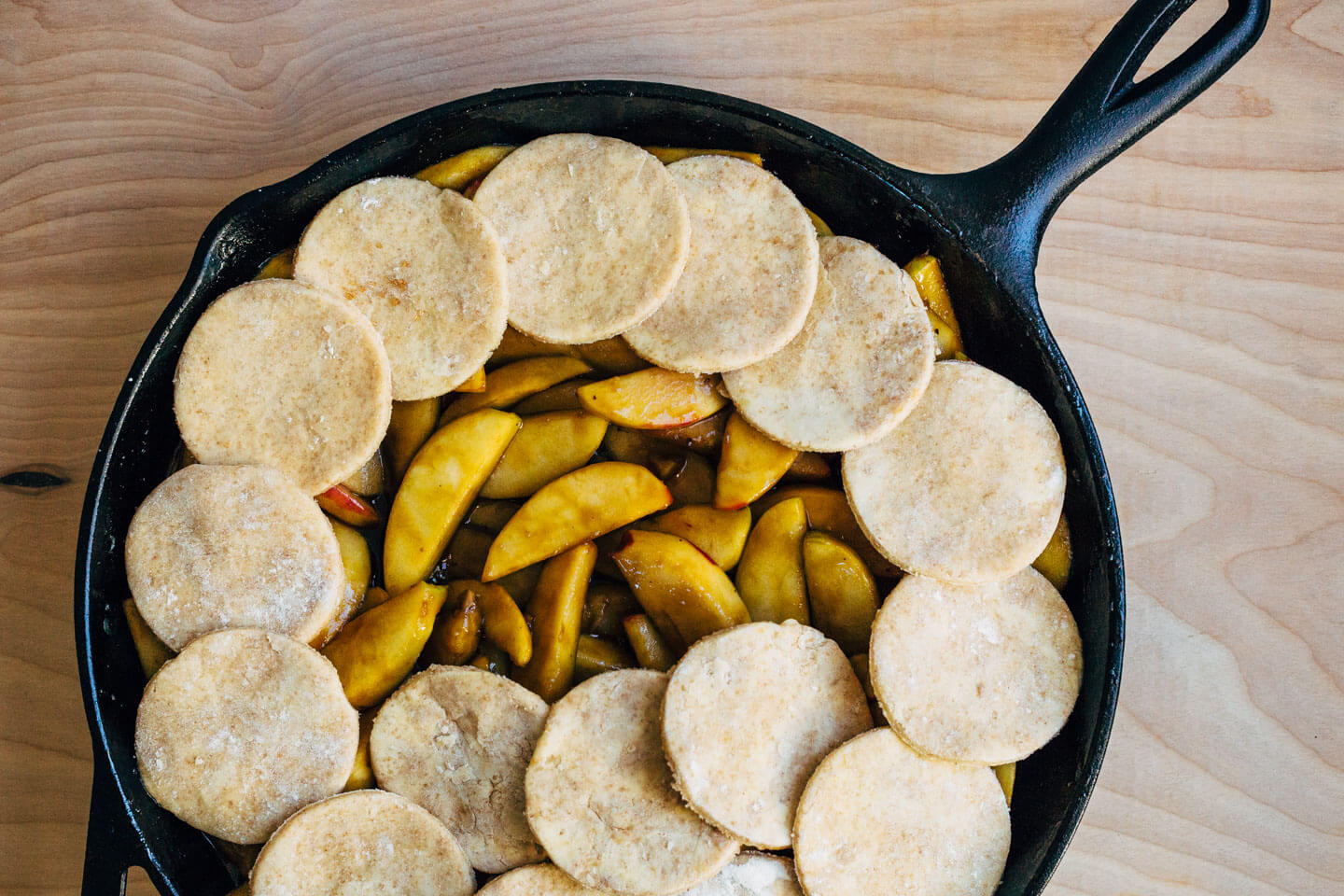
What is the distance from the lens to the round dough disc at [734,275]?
137 centimetres

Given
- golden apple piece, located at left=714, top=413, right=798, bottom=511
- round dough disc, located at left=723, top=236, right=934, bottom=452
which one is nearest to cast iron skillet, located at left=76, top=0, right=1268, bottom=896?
round dough disc, located at left=723, top=236, right=934, bottom=452

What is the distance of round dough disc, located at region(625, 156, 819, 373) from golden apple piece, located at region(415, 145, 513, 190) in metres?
0.28

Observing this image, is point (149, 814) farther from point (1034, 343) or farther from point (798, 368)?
point (1034, 343)

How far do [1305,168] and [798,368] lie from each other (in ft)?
3.38

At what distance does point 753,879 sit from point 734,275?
0.86 metres

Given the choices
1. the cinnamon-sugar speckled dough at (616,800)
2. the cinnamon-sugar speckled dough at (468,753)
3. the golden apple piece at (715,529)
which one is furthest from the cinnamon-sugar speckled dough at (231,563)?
the golden apple piece at (715,529)

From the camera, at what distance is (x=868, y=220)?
58.7 inches

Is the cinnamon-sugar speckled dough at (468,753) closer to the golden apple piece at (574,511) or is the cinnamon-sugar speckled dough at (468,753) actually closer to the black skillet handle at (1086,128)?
the golden apple piece at (574,511)

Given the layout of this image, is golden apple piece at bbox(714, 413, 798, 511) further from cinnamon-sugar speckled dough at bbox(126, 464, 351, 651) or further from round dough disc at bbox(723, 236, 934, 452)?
cinnamon-sugar speckled dough at bbox(126, 464, 351, 651)

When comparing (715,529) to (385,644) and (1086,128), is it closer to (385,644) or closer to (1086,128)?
(385,644)

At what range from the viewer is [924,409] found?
55.1 inches

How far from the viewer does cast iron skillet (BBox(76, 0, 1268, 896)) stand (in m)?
1.30

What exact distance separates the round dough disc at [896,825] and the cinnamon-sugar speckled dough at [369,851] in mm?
485

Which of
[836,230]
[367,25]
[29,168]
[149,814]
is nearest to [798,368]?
[836,230]
